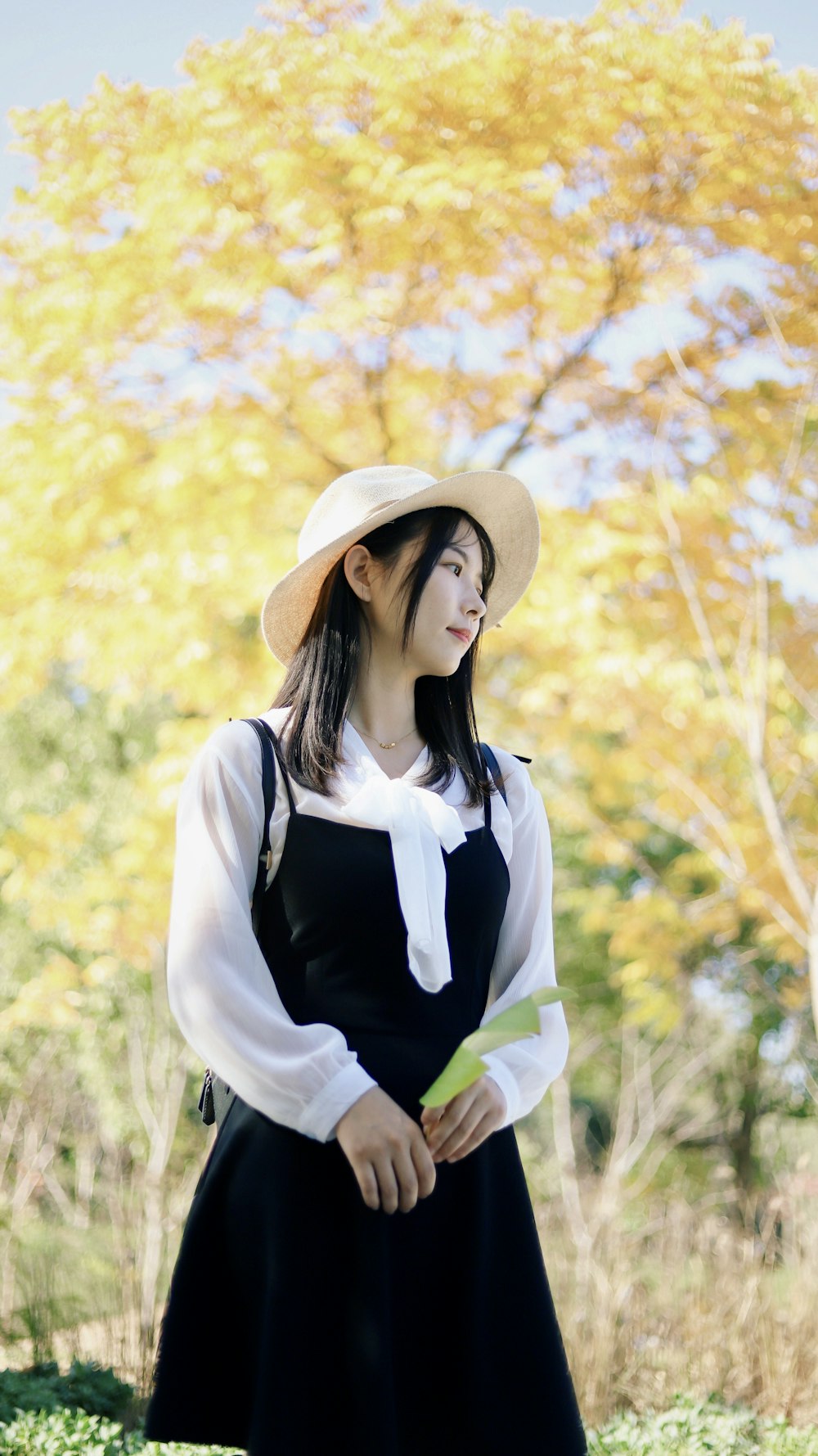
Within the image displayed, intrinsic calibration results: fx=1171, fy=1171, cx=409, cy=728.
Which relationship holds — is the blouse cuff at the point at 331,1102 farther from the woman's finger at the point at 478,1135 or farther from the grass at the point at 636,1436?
the grass at the point at 636,1436

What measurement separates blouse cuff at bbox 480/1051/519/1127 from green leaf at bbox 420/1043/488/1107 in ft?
0.57

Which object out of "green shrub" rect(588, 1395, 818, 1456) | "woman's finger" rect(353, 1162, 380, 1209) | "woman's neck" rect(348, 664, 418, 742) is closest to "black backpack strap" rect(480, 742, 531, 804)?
"woman's neck" rect(348, 664, 418, 742)

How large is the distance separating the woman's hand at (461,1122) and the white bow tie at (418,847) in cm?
12

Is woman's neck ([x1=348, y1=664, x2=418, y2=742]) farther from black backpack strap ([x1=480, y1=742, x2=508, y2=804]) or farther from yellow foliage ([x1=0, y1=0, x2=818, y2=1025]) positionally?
yellow foliage ([x1=0, y1=0, x2=818, y2=1025])

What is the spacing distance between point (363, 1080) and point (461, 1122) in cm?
12

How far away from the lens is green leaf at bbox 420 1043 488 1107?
1.09 metres

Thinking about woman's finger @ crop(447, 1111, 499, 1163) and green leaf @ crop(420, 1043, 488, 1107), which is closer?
green leaf @ crop(420, 1043, 488, 1107)

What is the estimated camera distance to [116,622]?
4.12m

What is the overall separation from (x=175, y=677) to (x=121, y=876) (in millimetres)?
843

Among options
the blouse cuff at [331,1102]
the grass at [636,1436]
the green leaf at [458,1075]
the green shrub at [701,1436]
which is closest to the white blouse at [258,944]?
the blouse cuff at [331,1102]

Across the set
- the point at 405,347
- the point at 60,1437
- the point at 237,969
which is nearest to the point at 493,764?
the point at 237,969

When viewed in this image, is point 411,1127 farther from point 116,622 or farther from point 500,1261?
point 116,622

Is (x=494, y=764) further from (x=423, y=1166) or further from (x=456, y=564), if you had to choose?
(x=423, y=1166)

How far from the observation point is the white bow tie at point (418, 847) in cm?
128
